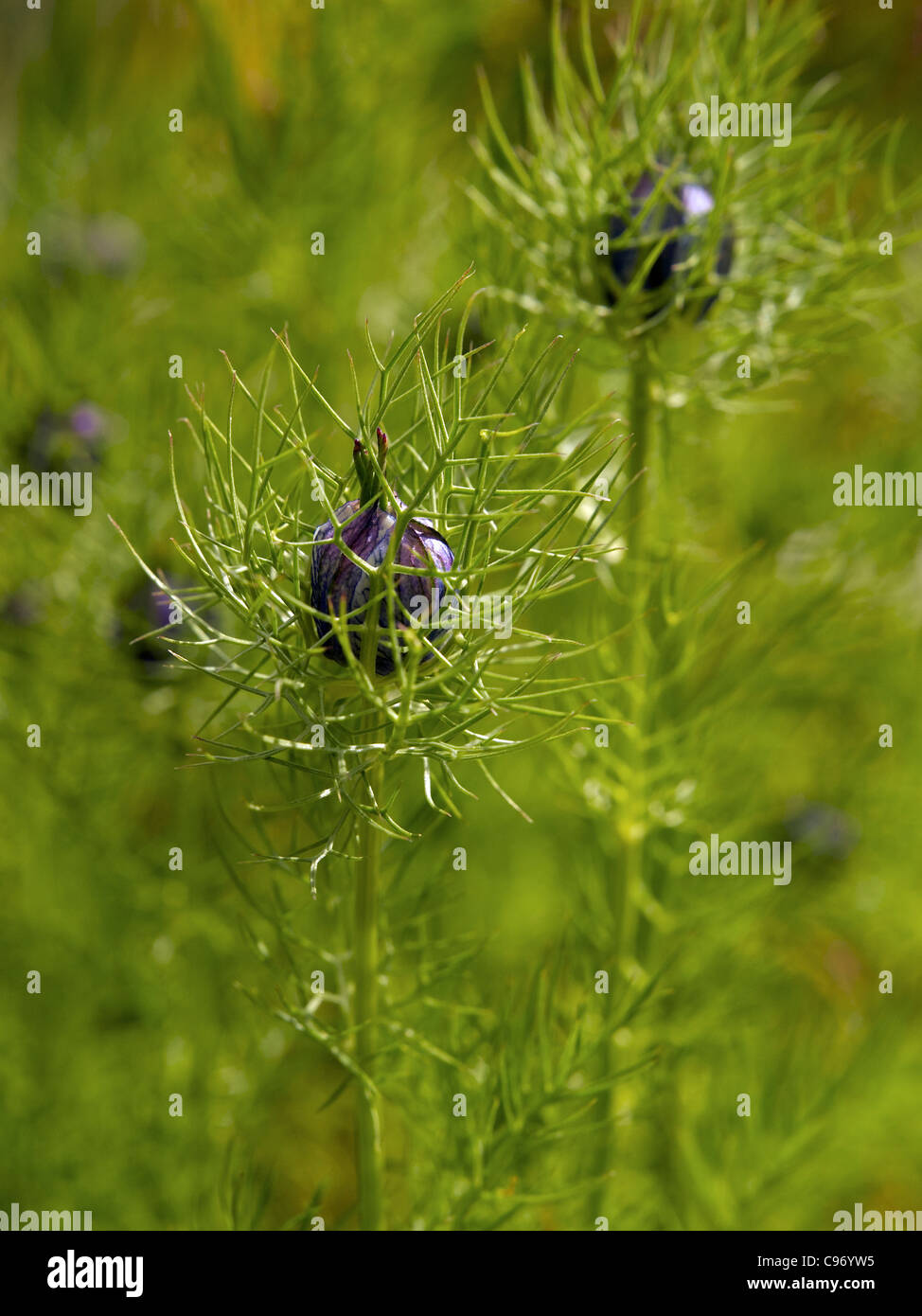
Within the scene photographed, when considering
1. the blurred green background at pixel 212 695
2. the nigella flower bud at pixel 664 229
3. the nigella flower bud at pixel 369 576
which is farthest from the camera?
the blurred green background at pixel 212 695

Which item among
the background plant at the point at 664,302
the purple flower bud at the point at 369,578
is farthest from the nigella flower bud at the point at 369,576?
the background plant at the point at 664,302

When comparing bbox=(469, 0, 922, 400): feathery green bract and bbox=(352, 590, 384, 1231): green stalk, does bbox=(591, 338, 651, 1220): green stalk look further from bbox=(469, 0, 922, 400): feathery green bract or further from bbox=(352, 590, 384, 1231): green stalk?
bbox=(352, 590, 384, 1231): green stalk

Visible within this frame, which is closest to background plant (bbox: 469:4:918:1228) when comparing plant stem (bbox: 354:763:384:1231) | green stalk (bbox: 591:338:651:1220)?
green stalk (bbox: 591:338:651:1220)

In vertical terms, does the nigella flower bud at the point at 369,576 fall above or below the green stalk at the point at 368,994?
above

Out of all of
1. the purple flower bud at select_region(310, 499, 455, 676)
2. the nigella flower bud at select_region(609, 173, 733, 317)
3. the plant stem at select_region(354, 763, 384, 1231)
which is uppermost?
the nigella flower bud at select_region(609, 173, 733, 317)

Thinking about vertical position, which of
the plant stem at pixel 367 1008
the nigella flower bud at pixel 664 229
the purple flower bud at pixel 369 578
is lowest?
the plant stem at pixel 367 1008

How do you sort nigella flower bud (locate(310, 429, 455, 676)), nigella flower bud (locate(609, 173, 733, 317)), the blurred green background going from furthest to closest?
the blurred green background → nigella flower bud (locate(609, 173, 733, 317)) → nigella flower bud (locate(310, 429, 455, 676))

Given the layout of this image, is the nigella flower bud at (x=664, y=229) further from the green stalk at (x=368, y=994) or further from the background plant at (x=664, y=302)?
the green stalk at (x=368, y=994)

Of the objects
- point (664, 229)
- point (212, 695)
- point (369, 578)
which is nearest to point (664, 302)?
point (664, 229)
